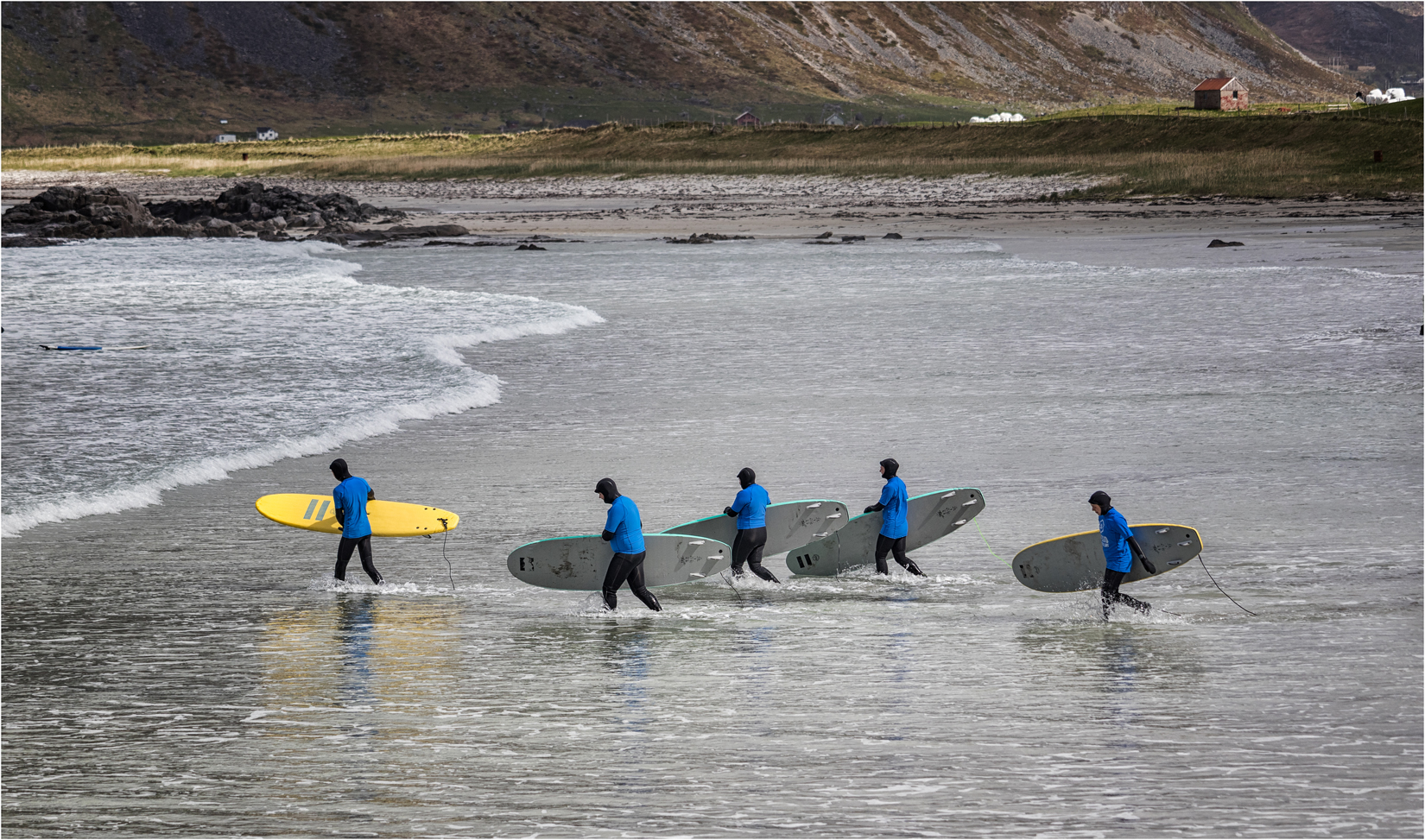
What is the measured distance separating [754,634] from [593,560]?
192 cm

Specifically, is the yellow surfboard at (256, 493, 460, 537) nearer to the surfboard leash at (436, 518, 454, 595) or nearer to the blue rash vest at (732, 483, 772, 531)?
the surfboard leash at (436, 518, 454, 595)

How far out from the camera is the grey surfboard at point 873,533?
15.4 metres

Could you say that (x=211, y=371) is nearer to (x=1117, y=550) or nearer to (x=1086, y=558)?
(x=1086, y=558)

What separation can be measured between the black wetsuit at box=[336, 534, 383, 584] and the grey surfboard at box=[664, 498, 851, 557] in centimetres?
326

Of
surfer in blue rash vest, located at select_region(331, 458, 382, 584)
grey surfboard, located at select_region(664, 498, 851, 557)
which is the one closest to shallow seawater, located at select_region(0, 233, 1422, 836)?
surfer in blue rash vest, located at select_region(331, 458, 382, 584)

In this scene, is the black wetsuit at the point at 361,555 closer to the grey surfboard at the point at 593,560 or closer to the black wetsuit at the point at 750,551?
the grey surfboard at the point at 593,560

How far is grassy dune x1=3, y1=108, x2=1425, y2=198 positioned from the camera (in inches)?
3071

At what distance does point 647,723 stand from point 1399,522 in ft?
34.2

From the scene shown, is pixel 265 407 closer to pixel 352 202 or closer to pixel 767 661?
pixel 767 661

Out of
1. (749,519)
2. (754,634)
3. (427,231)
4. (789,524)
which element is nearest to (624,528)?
(754,634)

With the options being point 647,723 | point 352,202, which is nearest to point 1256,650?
point 647,723

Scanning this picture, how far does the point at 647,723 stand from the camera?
10.6 m

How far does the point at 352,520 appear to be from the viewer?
1452 cm

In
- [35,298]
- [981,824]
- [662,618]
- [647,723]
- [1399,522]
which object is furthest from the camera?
[35,298]
